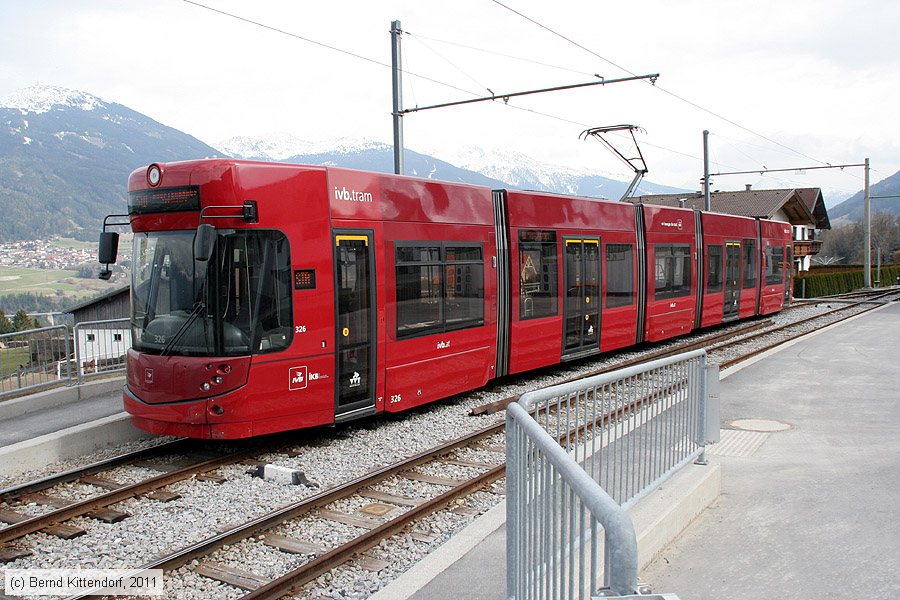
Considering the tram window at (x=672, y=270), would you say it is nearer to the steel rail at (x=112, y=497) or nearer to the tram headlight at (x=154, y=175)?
the steel rail at (x=112, y=497)

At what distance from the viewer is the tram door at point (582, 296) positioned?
46.5 ft

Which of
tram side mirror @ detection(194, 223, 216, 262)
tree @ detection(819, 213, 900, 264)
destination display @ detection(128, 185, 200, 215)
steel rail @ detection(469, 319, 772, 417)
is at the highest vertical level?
tree @ detection(819, 213, 900, 264)

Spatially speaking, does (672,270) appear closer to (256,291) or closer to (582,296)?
(582,296)

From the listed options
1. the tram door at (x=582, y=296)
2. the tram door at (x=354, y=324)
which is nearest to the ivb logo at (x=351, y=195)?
the tram door at (x=354, y=324)

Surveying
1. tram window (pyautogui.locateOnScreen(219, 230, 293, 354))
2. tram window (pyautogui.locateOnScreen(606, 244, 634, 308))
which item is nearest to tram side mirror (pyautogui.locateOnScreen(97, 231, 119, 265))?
tram window (pyautogui.locateOnScreen(219, 230, 293, 354))

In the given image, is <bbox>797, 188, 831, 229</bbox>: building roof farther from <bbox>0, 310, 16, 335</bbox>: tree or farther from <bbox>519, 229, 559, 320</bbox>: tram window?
<bbox>0, 310, 16, 335</bbox>: tree

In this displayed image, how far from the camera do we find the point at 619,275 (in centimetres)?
1600

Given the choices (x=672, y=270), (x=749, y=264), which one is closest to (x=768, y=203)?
(x=749, y=264)

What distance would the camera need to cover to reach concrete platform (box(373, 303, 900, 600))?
187 inches

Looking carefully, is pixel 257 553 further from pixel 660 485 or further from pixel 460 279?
pixel 460 279

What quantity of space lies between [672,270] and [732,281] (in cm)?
507

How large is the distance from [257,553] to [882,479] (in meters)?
5.32

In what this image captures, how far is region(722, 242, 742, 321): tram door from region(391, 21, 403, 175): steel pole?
1026 centimetres

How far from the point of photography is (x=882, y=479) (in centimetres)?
691
